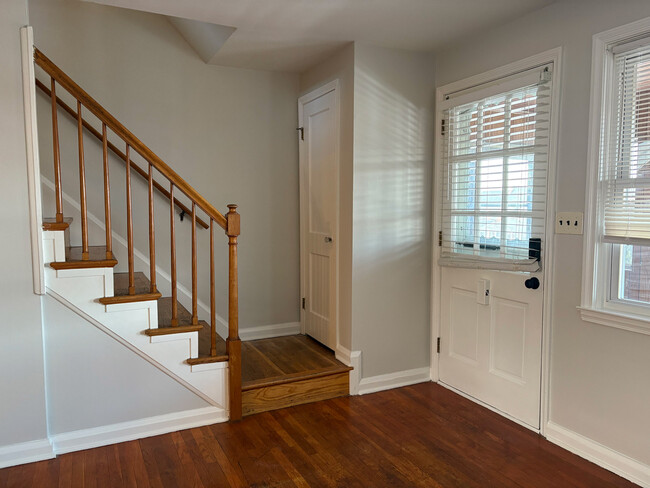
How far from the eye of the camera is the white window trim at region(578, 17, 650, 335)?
7.39 ft

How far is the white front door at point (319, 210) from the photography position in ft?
11.2

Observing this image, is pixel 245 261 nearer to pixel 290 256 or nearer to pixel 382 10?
pixel 290 256

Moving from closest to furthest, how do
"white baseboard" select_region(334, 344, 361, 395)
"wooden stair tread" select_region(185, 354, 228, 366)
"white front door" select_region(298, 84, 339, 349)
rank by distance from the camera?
"wooden stair tread" select_region(185, 354, 228, 366) → "white baseboard" select_region(334, 344, 361, 395) → "white front door" select_region(298, 84, 339, 349)

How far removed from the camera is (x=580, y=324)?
2.44m

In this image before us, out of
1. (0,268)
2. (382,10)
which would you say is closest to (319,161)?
(382,10)

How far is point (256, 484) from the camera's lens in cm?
221

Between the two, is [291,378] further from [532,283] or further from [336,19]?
[336,19]

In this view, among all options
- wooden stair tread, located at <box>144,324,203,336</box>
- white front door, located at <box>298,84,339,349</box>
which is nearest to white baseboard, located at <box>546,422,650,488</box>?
white front door, located at <box>298,84,339,349</box>

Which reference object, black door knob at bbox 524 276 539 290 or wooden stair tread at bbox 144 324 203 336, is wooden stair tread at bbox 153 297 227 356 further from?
black door knob at bbox 524 276 539 290

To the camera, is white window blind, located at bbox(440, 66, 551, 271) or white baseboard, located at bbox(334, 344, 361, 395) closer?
white window blind, located at bbox(440, 66, 551, 271)

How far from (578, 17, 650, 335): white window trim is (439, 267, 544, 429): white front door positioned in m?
0.29

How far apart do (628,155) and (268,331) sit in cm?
284

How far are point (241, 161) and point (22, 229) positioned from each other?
179 centimetres

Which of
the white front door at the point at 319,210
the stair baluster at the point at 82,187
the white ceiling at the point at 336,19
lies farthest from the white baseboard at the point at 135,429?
the white ceiling at the point at 336,19
